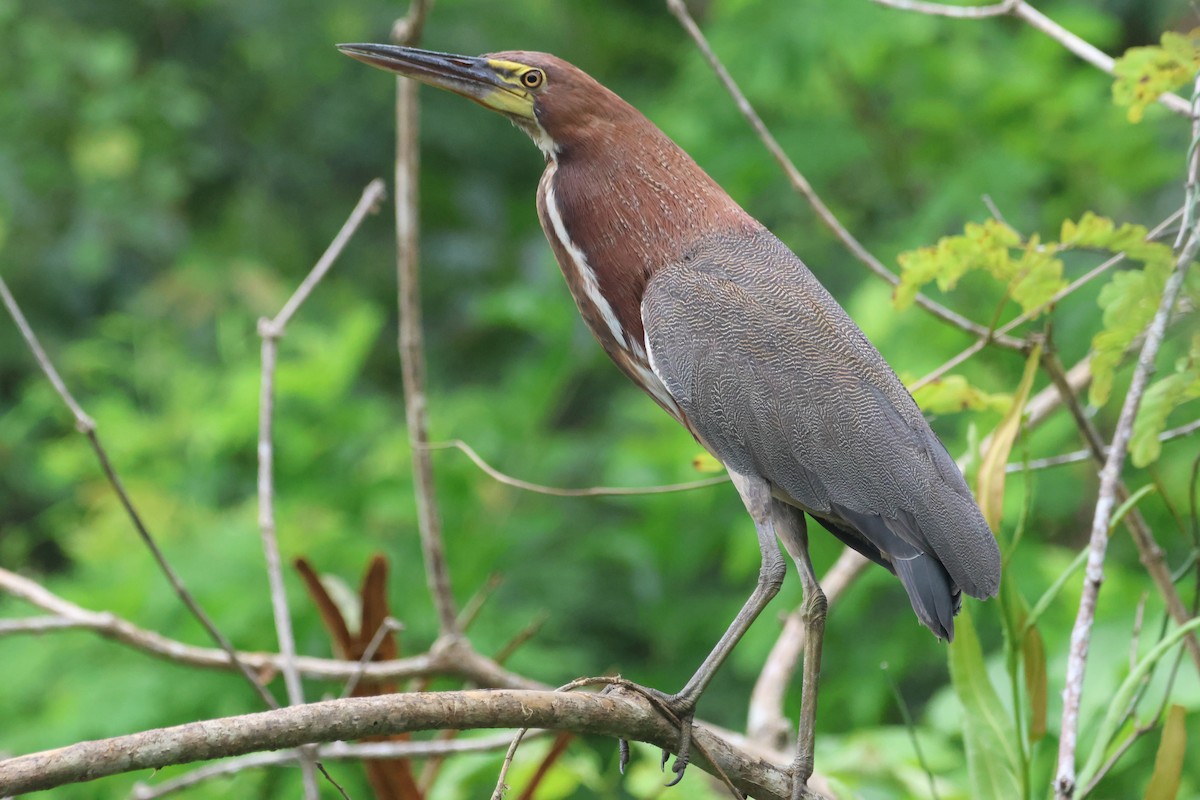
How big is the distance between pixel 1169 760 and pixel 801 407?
0.64 m

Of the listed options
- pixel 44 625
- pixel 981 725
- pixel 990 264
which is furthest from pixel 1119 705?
pixel 44 625

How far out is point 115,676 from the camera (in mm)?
2693

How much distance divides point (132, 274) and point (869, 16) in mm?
3141

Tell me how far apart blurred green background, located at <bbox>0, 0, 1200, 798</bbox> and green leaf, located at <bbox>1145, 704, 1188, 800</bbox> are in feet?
1.20

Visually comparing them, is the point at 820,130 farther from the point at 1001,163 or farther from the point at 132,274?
the point at 132,274

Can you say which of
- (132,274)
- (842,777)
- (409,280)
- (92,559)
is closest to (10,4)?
(132,274)

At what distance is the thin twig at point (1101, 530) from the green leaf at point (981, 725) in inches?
9.8

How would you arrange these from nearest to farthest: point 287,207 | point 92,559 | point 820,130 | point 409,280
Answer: point 409,280, point 92,559, point 820,130, point 287,207

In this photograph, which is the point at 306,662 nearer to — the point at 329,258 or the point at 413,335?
the point at 413,335

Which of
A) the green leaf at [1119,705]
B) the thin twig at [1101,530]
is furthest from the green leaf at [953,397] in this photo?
the green leaf at [1119,705]

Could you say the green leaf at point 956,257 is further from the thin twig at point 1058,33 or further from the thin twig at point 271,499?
the thin twig at point 271,499

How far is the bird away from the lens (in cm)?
163

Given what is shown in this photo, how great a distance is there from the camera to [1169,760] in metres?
1.56

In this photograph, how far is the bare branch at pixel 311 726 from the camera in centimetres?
100
